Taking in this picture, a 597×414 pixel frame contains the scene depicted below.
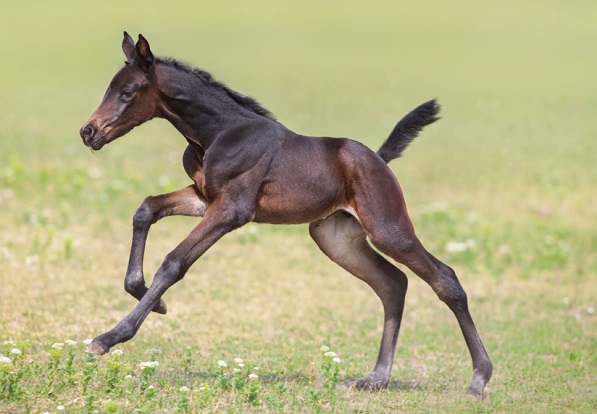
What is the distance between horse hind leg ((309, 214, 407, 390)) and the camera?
8242mm

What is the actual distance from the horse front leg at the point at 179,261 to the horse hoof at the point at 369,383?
169 cm

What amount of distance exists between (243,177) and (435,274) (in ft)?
5.79

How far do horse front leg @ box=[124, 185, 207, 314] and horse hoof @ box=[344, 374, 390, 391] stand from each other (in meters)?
1.70

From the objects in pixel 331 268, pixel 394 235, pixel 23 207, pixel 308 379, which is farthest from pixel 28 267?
pixel 394 235

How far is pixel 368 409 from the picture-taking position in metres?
7.07

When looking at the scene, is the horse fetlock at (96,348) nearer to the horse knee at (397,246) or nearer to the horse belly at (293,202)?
the horse belly at (293,202)

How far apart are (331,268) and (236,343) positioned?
13.5 ft

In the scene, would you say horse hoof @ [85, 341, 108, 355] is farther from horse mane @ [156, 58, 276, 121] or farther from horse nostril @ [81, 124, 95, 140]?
horse mane @ [156, 58, 276, 121]

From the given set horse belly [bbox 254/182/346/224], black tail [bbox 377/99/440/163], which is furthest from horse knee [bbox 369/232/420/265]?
black tail [bbox 377/99/440/163]

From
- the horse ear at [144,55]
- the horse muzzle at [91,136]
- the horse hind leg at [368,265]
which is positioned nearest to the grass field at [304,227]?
the horse hind leg at [368,265]

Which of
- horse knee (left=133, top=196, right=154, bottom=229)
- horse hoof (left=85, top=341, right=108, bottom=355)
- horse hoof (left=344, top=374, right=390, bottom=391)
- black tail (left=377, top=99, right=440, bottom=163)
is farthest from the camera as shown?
black tail (left=377, top=99, right=440, bottom=163)

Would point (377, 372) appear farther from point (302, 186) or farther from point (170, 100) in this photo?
point (170, 100)

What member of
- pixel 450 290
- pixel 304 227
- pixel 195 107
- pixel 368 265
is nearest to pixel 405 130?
pixel 368 265

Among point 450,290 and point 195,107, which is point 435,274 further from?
point 195,107
